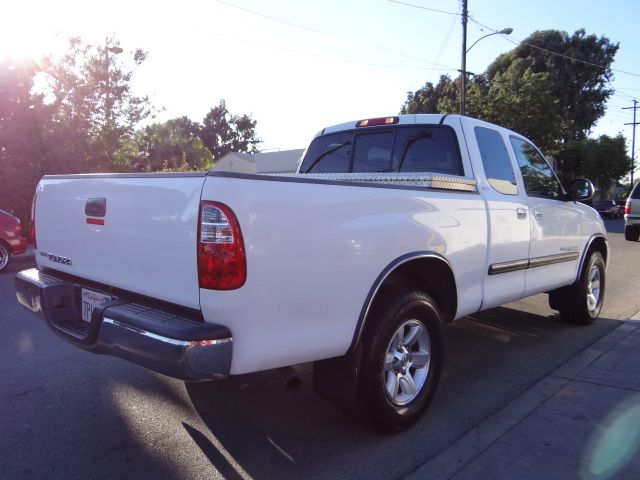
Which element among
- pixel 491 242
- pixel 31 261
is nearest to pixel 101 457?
pixel 491 242

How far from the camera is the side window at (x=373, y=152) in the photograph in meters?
4.60

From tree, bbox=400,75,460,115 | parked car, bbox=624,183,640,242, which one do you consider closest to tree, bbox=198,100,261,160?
tree, bbox=400,75,460,115

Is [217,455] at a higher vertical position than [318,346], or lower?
lower

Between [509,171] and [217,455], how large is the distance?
328 centimetres

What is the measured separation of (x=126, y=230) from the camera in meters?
2.86

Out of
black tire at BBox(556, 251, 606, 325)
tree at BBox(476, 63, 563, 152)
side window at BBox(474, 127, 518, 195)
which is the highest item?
tree at BBox(476, 63, 563, 152)

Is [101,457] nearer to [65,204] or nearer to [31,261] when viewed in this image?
[65,204]

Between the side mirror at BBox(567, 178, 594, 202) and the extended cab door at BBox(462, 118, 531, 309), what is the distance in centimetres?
104

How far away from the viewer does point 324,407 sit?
12.0 feet

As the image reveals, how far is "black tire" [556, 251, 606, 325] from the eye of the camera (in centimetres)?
565

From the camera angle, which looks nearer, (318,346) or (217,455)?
(318,346)

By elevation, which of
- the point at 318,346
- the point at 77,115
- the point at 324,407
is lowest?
the point at 324,407

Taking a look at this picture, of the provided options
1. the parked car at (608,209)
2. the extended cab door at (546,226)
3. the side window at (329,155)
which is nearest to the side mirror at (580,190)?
the extended cab door at (546,226)

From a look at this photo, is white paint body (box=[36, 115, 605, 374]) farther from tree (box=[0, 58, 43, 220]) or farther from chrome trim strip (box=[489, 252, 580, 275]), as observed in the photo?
tree (box=[0, 58, 43, 220])
